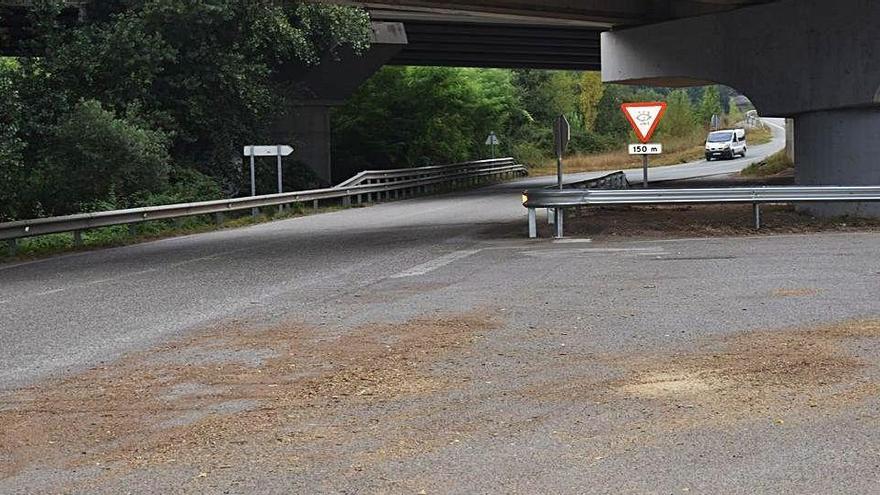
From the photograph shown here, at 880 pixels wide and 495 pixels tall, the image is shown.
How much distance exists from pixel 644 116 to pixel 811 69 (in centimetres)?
332

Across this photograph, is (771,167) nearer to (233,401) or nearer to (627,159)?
(627,159)

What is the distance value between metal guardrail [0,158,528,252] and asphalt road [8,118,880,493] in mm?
5620

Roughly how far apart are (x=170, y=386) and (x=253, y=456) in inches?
78.7

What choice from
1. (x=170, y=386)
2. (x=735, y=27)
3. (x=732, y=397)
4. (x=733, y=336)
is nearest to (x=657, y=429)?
(x=732, y=397)

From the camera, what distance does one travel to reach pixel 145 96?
95.5ft

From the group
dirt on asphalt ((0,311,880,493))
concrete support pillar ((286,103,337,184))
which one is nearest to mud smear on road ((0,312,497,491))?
dirt on asphalt ((0,311,880,493))

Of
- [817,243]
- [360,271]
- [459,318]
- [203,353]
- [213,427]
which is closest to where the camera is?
[213,427]

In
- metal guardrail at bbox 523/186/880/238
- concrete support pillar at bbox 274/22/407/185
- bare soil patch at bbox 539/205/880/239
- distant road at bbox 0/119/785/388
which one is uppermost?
concrete support pillar at bbox 274/22/407/185

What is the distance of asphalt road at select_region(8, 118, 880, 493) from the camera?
212 inches

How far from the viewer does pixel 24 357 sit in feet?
28.5

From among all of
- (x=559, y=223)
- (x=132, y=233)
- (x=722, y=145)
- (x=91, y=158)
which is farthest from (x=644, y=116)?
(x=722, y=145)

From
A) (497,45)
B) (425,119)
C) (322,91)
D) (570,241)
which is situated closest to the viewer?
(570,241)

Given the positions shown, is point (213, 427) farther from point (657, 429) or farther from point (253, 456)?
point (657, 429)

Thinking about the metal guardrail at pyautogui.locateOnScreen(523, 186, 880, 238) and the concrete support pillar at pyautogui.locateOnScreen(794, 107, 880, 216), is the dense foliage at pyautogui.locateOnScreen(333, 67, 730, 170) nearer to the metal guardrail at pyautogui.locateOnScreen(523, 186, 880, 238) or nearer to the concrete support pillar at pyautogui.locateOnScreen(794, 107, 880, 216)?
the concrete support pillar at pyautogui.locateOnScreen(794, 107, 880, 216)
